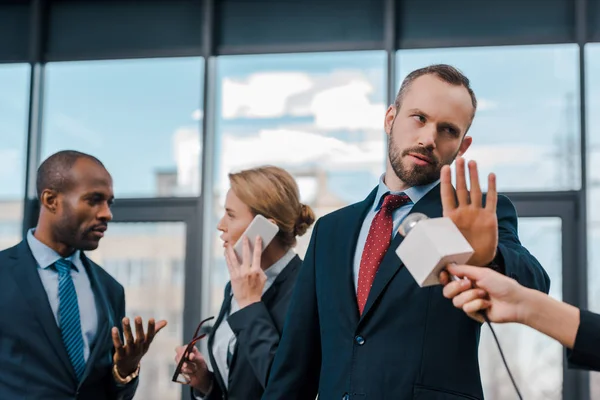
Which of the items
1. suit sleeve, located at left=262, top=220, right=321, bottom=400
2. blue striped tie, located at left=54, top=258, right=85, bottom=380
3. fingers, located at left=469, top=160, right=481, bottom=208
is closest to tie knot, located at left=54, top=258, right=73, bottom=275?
blue striped tie, located at left=54, top=258, right=85, bottom=380

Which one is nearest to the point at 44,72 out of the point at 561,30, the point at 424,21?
the point at 424,21

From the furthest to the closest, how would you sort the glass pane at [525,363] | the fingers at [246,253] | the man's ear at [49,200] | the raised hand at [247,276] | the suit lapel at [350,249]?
the glass pane at [525,363]
the man's ear at [49,200]
the fingers at [246,253]
the raised hand at [247,276]
the suit lapel at [350,249]

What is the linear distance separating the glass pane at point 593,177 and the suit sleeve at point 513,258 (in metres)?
3.34

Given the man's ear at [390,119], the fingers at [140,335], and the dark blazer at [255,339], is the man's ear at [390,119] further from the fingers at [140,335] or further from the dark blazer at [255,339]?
the fingers at [140,335]

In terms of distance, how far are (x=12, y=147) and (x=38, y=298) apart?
298 cm

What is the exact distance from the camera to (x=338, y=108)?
5.22m

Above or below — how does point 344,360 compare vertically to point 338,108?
below

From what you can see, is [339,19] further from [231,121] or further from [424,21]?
[231,121]

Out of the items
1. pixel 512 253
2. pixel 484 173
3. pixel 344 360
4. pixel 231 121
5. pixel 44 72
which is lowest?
pixel 344 360

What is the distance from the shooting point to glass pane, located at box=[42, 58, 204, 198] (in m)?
5.30

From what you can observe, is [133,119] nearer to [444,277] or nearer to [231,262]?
[231,262]

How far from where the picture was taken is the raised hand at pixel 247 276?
247cm

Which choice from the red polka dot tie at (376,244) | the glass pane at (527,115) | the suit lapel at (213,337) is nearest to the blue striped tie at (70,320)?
the suit lapel at (213,337)

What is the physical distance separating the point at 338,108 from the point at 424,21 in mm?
776
